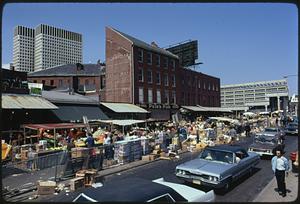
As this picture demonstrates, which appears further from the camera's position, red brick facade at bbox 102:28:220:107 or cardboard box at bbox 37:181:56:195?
red brick facade at bbox 102:28:220:107

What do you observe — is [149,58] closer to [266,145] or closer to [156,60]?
[156,60]

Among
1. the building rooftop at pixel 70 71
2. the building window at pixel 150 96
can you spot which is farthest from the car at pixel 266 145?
the building rooftop at pixel 70 71

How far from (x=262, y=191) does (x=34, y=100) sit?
73.0 ft

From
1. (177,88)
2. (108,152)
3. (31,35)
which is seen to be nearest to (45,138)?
(108,152)

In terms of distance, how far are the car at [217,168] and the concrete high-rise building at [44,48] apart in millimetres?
102764

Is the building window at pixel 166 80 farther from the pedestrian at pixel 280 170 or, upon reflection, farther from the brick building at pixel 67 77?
the pedestrian at pixel 280 170

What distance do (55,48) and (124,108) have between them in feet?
308

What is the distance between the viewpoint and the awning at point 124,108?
37.7 metres

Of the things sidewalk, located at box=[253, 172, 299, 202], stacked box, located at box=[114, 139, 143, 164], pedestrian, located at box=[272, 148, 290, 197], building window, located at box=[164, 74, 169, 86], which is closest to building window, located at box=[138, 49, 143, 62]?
→ building window, located at box=[164, 74, 169, 86]

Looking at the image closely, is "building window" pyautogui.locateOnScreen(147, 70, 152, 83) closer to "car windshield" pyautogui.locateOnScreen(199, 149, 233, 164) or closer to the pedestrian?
"car windshield" pyautogui.locateOnScreen(199, 149, 233, 164)

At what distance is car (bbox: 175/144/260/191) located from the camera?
1077 centimetres

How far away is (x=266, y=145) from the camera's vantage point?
19.6m

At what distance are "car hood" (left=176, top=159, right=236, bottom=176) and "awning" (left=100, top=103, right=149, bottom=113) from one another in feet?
84.4

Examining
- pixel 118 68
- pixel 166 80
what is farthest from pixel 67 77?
pixel 166 80
